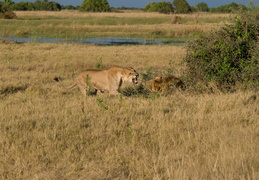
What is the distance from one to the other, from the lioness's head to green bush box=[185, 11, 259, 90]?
6.28 feet

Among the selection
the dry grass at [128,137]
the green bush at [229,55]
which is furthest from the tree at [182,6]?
the dry grass at [128,137]

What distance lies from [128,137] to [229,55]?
4.73 m

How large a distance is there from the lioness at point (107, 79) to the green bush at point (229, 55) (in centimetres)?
199

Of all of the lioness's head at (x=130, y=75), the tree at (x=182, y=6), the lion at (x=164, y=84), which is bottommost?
the lion at (x=164, y=84)

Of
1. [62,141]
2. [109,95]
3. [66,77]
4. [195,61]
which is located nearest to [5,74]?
[66,77]

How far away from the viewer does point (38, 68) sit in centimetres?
1393

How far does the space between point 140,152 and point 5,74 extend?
813 cm

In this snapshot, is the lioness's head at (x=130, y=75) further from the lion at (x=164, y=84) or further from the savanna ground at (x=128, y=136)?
the lion at (x=164, y=84)

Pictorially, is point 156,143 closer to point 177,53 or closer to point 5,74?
point 5,74

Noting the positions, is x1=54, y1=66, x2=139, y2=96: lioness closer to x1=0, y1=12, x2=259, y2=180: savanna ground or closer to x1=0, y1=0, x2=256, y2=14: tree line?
x1=0, y1=12, x2=259, y2=180: savanna ground

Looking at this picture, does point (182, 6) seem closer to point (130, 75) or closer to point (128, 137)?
point (130, 75)

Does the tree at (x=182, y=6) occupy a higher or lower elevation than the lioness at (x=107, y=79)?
higher

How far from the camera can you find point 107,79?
8898 millimetres

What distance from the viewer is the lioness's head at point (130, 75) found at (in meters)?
8.59
